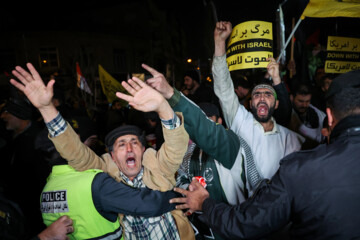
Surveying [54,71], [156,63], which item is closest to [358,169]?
[54,71]

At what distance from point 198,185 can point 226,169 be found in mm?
437

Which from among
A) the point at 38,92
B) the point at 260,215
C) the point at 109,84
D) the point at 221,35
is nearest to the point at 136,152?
the point at 38,92

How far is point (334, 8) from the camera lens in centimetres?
336

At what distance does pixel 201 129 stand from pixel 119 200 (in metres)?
0.77

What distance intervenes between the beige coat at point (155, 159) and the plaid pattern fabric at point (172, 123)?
→ 0.09ft

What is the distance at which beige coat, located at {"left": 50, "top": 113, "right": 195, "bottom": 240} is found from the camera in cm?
177

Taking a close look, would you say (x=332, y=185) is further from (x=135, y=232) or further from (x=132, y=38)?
(x=132, y=38)

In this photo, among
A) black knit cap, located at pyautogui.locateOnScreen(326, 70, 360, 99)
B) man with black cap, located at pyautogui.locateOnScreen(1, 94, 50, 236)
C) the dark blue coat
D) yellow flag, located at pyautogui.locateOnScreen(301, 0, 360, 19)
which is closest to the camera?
the dark blue coat

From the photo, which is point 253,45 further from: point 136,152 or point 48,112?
point 48,112

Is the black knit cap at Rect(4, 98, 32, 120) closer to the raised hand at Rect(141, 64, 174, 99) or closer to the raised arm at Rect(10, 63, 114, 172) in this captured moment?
the raised arm at Rect(10, 63, 114, 172)

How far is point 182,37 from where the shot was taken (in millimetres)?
46375

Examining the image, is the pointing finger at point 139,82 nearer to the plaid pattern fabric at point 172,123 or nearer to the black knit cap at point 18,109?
the plaid pattern fabric at point 172,123

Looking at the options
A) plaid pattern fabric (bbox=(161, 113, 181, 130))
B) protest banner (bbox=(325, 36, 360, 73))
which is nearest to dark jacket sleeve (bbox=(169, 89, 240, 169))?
plaid pattern fabric (bbox=(161, 113, 181, 130))

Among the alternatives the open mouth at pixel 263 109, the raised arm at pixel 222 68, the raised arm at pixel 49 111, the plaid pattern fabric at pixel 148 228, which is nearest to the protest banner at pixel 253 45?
the open mouth at pixel 263 109
